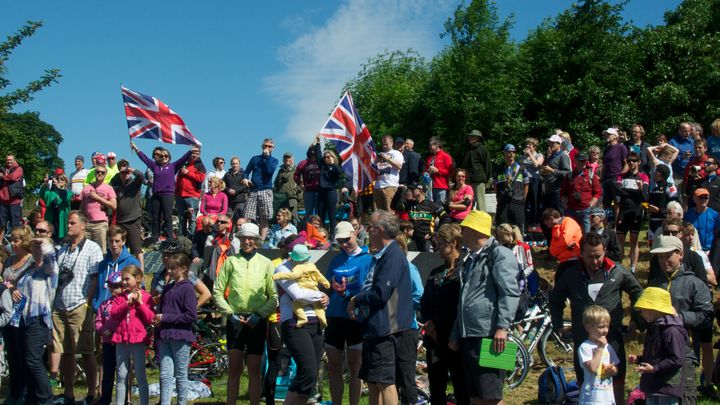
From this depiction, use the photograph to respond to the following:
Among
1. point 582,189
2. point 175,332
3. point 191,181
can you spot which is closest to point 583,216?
point 582,189

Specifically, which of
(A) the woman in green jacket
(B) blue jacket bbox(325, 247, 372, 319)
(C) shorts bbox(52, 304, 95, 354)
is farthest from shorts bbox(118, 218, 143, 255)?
(B) blue jacket bbox(325, 247, 372, 319)

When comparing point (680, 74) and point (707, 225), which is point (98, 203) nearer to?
point (707, 225)

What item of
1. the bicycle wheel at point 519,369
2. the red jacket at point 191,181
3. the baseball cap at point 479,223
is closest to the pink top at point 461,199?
the bicycle wheel at point 519,369

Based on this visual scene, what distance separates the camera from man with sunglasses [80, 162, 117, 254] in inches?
499

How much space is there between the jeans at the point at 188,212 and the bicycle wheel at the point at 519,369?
8.41 metres

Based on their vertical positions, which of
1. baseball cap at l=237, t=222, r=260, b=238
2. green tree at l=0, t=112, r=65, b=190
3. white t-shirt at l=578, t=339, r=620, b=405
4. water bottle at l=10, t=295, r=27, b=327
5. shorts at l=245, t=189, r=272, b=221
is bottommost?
white t-shirt at l=578, t=339, r=620, b=405

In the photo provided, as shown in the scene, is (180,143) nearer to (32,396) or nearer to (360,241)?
(360,241)

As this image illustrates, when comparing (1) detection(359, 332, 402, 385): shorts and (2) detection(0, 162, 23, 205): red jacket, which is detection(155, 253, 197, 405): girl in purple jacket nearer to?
(1) detection(359, 332, 402, 385): shorts

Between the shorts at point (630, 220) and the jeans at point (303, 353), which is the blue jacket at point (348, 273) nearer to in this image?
the jeans at point (303, 353)

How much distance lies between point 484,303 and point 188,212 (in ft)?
35.0

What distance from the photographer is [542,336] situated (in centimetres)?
992

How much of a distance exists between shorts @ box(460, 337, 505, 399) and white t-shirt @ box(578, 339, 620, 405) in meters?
0.66

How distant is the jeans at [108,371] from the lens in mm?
8336

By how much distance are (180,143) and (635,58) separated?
2262 cm
